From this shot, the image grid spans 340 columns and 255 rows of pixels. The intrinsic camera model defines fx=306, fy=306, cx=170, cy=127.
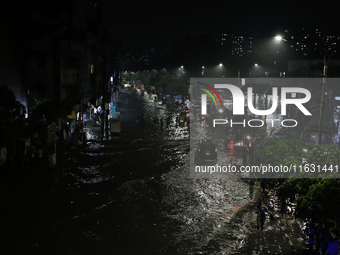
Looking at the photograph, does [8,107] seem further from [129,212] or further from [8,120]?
[129,212]

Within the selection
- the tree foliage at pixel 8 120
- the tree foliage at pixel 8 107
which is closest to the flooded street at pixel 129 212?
the tree foliage at pixel 8 120

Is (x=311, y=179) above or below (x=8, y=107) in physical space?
below

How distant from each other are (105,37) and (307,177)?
5065 centimetres

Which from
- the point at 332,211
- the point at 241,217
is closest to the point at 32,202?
the point at 241,217

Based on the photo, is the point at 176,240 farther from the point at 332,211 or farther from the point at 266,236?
the point at 332,211

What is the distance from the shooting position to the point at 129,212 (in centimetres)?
1239

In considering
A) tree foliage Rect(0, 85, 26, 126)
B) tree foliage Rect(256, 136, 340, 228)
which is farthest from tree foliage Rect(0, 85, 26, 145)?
tree foliage Rect(256, 136, 340, 228)

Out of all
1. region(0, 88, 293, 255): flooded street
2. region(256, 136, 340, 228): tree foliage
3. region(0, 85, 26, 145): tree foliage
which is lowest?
region(0, 88, 293, 255): flooded street

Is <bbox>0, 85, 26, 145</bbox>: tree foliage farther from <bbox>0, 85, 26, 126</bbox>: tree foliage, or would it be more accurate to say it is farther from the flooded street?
the flooded street

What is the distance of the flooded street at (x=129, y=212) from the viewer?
32.0ft

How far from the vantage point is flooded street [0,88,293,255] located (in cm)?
977

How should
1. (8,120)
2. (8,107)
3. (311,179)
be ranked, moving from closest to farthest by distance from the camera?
(311,179)
(8,120)
(8,107)

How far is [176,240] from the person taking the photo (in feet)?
33.6

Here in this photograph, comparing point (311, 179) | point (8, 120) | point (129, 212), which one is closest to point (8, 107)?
point (8, 120)
